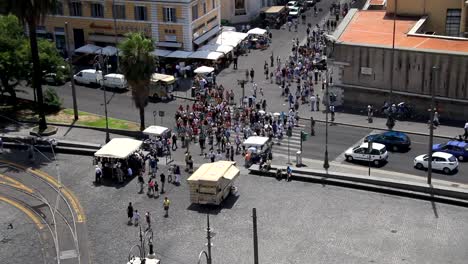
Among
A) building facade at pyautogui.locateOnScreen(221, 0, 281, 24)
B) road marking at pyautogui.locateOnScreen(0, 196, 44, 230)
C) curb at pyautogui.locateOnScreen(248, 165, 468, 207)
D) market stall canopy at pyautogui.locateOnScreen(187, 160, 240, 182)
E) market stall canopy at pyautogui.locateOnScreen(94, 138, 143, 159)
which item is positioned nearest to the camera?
road marking at pyautogui.locateOnScreen(0, 196, 44, 230)

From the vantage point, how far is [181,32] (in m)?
84.4

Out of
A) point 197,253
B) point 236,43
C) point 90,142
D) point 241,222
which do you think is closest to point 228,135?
point 90,142

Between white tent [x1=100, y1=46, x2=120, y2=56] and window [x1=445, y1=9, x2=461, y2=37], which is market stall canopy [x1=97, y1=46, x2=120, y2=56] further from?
window [x1=445, y1=9, x2=461, y2=37]

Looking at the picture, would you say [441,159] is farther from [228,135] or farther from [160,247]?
[160,247]

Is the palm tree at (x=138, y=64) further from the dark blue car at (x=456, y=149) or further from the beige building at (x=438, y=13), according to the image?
the beige building at (x=438, y=13)

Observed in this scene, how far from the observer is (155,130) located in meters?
62.9

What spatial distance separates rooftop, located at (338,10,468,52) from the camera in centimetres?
7275

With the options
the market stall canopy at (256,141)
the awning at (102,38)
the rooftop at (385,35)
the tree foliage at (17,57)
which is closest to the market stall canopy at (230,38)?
the awning at (102,38)

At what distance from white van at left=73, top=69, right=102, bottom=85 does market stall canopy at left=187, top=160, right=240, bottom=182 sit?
3008 centimetres

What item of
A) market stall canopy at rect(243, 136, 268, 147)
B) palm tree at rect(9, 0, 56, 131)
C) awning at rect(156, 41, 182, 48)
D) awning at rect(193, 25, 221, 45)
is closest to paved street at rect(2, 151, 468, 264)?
market stall canopy at rect(243, 136, 268, 147)

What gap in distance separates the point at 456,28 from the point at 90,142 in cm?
4228

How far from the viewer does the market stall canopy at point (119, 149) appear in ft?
184

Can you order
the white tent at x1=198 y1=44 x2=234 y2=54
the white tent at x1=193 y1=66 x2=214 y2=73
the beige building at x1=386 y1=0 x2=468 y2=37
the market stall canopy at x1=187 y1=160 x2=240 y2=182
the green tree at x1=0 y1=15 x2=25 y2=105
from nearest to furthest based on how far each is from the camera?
the market stall canopy at x1=187 y1=160 x2=240 y2=182 < the green tree at x1=0 y1=15 x2=25 y2=105 < the white tent at x1=193 y1=66 x2=214 y2=73 < the beige building at x1=386 y1=0 x2=468 y2=37 < the white tent at x1=198 y1=44 x2=234 y2=54

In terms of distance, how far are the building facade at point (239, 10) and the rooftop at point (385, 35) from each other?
75.1 ft
